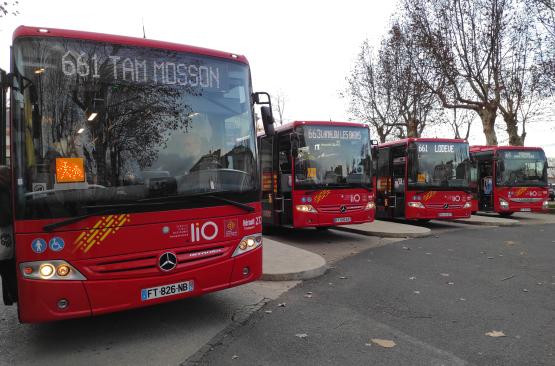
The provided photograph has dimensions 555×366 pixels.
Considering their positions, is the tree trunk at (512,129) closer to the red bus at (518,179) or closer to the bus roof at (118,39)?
the red bus at (518,179)

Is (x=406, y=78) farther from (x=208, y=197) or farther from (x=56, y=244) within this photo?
(x=56, y=244)

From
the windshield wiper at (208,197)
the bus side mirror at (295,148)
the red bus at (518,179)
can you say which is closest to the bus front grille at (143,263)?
the windshield wiper at (208,197)

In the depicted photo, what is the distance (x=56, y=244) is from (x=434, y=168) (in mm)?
12420

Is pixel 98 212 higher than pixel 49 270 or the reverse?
higher

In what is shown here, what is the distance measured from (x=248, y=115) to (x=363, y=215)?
665 centimetres

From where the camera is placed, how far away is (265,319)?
5195mm

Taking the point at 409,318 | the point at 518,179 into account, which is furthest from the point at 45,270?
the point at 518,179

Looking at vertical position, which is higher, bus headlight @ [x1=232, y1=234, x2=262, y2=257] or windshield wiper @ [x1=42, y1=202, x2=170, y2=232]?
windshield wiper @ [x1=42, y1=202, x2=170, y2=232]

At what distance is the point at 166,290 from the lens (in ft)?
14.8

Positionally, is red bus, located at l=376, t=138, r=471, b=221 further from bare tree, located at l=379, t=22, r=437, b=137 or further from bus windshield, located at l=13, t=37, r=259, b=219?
bare tree, located at l=379, t=22, r=437, b=137

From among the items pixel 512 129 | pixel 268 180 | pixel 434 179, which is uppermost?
pixel 512 129

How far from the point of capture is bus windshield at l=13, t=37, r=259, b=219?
4027 mm

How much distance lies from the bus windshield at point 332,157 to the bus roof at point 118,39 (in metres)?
5.50

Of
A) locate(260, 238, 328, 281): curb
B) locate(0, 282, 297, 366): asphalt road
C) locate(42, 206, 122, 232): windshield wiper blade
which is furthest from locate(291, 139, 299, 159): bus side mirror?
locate(42, 206, 122, 232): windshield wiper blade
